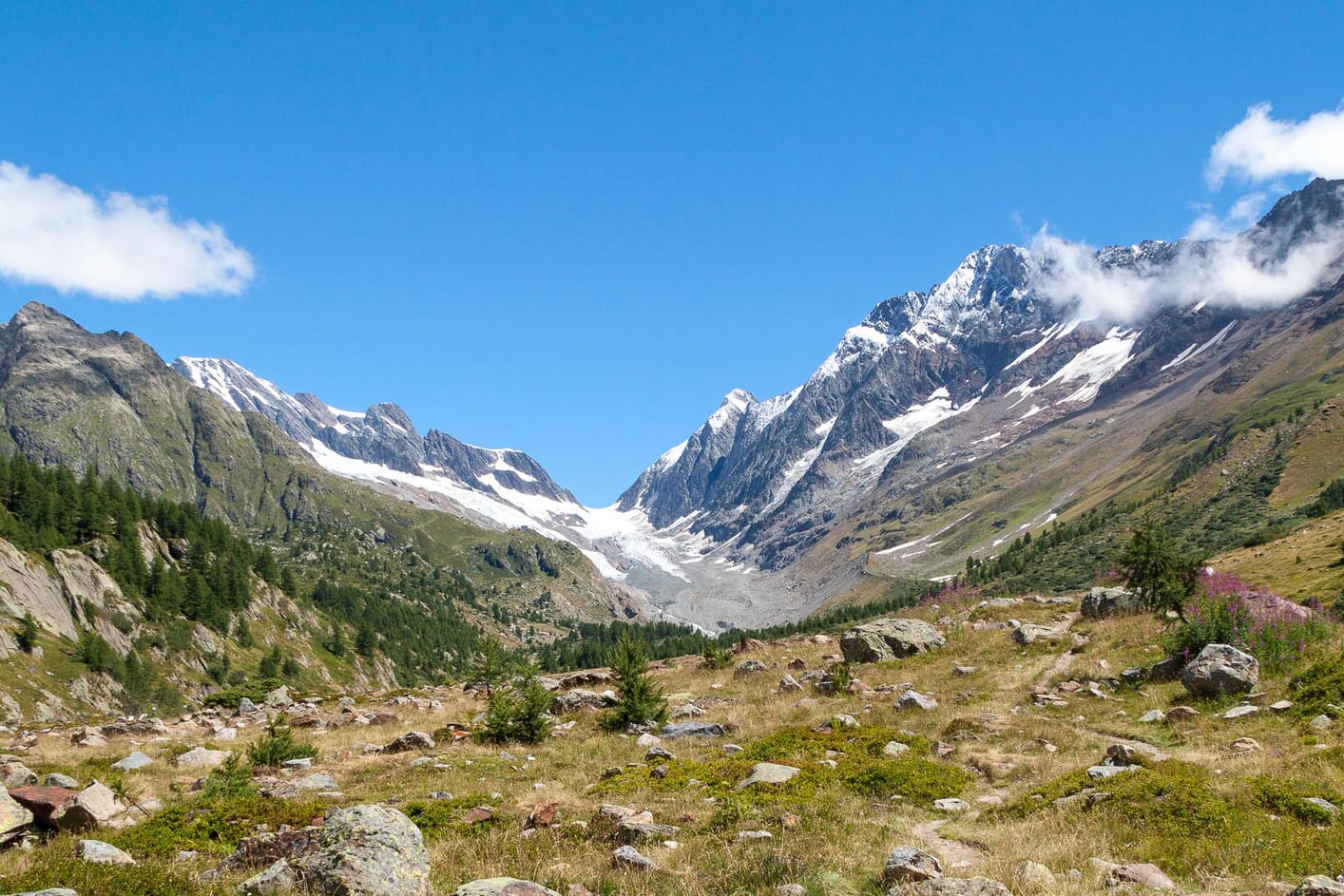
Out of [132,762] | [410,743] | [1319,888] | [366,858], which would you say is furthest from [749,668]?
[1319,888]

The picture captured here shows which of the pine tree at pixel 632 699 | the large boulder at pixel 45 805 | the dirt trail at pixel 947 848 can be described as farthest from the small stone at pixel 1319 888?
the pine tree at pixel 632 699

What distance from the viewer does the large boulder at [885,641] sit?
1505 inches

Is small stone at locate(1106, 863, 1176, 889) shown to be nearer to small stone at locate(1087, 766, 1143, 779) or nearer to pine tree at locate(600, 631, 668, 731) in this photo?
small stone at locate(1087, 766, 1143, 779)

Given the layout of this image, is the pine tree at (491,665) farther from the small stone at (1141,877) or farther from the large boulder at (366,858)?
the small stone at (1141,877)

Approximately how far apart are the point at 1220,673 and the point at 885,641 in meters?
18.4

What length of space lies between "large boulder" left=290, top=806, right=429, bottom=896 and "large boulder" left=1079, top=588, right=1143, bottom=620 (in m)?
40.8

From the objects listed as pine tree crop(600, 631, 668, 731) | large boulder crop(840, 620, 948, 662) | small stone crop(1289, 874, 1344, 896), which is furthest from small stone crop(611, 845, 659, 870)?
large boulder crop(840, 620, 948, 662)

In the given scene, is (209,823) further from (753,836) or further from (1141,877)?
(1141,877)

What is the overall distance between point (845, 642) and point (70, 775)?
3313cm

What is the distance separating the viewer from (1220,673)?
858 inches

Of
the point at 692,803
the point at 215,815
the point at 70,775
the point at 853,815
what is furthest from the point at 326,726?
the point at 853,815

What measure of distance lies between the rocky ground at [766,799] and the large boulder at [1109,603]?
1025 cm

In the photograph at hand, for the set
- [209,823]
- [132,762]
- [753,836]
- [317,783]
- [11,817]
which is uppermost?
[11,817]

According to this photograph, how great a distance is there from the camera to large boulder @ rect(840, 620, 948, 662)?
38.2m
